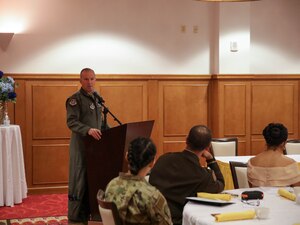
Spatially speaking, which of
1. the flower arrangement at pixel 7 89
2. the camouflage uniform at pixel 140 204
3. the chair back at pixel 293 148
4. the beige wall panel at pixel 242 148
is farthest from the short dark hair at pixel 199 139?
the beige wall panel at pixel 242 148

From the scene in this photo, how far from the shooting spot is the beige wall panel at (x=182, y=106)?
24.8 feet

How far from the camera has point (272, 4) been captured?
7.95 m

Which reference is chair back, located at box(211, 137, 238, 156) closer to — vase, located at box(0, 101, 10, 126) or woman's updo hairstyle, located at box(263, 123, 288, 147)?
woman's updo hairstyle, located at box(263, 123, 288, 147)

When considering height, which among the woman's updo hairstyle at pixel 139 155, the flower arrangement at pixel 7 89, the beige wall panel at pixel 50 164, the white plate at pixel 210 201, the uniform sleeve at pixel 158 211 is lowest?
the beige wall panel at pixel 50 164

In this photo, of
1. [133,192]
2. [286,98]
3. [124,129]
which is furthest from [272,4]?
[133,192]

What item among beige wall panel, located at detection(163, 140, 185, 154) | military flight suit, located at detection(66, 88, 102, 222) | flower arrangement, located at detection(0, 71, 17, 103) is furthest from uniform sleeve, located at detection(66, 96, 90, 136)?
beige wall panel, located at detection(163, 140, 185, 154)

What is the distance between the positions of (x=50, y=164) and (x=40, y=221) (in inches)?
64.8

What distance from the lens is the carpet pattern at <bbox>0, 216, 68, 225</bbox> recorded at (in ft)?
17.7

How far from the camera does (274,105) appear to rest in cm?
787

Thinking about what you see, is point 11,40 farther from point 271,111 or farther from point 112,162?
point 271,111

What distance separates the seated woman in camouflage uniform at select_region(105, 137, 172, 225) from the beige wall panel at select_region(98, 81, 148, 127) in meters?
4.54

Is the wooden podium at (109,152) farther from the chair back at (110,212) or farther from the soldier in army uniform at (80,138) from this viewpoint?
the chair back at (110,212)

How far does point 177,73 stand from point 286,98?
181 cm

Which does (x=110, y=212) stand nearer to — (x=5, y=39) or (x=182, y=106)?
(x=5, y=39)
